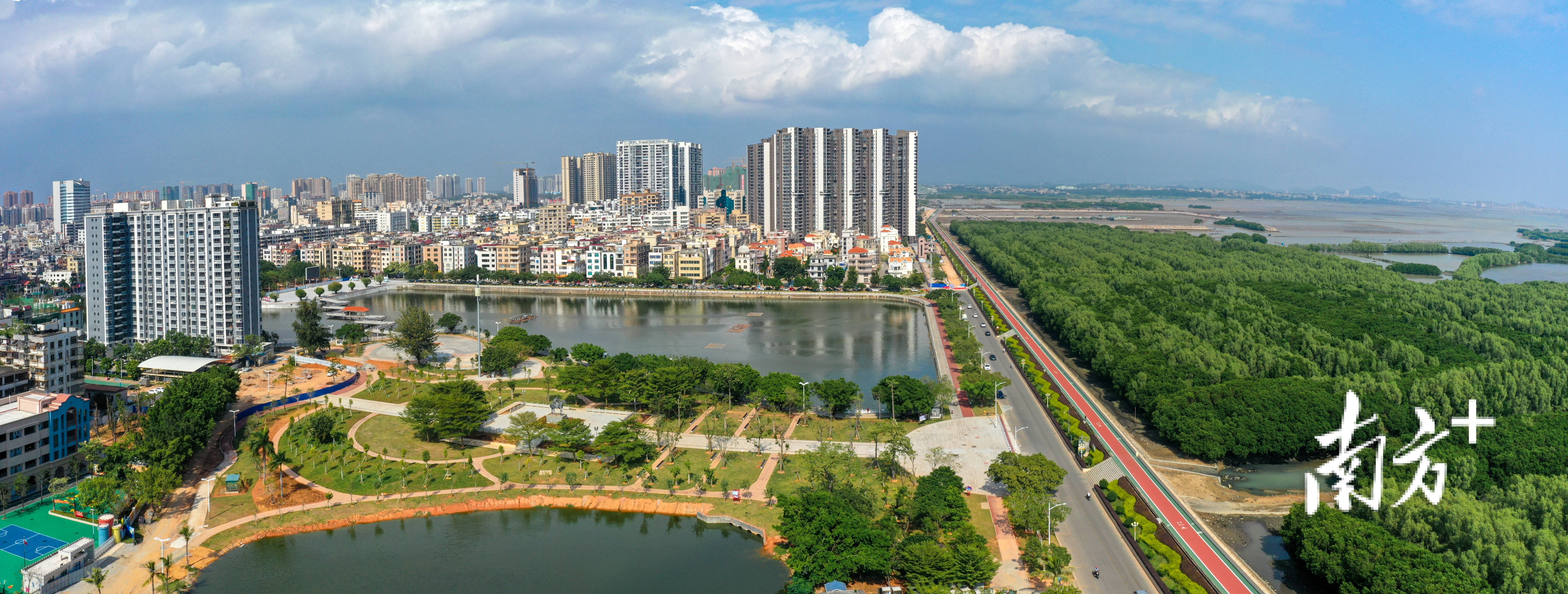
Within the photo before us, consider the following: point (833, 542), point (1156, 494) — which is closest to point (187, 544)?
point (833, 542)

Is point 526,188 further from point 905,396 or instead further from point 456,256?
point 905,396

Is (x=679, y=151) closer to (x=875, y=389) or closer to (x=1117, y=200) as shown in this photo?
(x=875, y=389)

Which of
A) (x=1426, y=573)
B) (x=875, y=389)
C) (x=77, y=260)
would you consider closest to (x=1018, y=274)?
(x=875, y=389)

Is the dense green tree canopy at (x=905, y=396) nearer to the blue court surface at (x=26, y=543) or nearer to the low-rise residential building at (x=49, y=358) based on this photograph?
the blue court surface at (x=26, y=543)

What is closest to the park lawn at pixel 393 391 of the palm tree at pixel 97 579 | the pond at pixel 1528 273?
the palm tree at pixel 97 579

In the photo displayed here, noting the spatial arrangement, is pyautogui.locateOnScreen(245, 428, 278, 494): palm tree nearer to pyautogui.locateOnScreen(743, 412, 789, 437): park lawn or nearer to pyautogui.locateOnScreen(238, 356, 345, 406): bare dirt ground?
pyautogui.locateOnScreen(238, 356, 345, 406): bare dirt ground

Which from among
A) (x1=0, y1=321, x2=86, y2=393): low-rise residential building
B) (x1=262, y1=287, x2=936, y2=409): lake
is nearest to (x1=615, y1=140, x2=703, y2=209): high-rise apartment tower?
(x1=262, y1=287, x2=936, y2=409): lake
